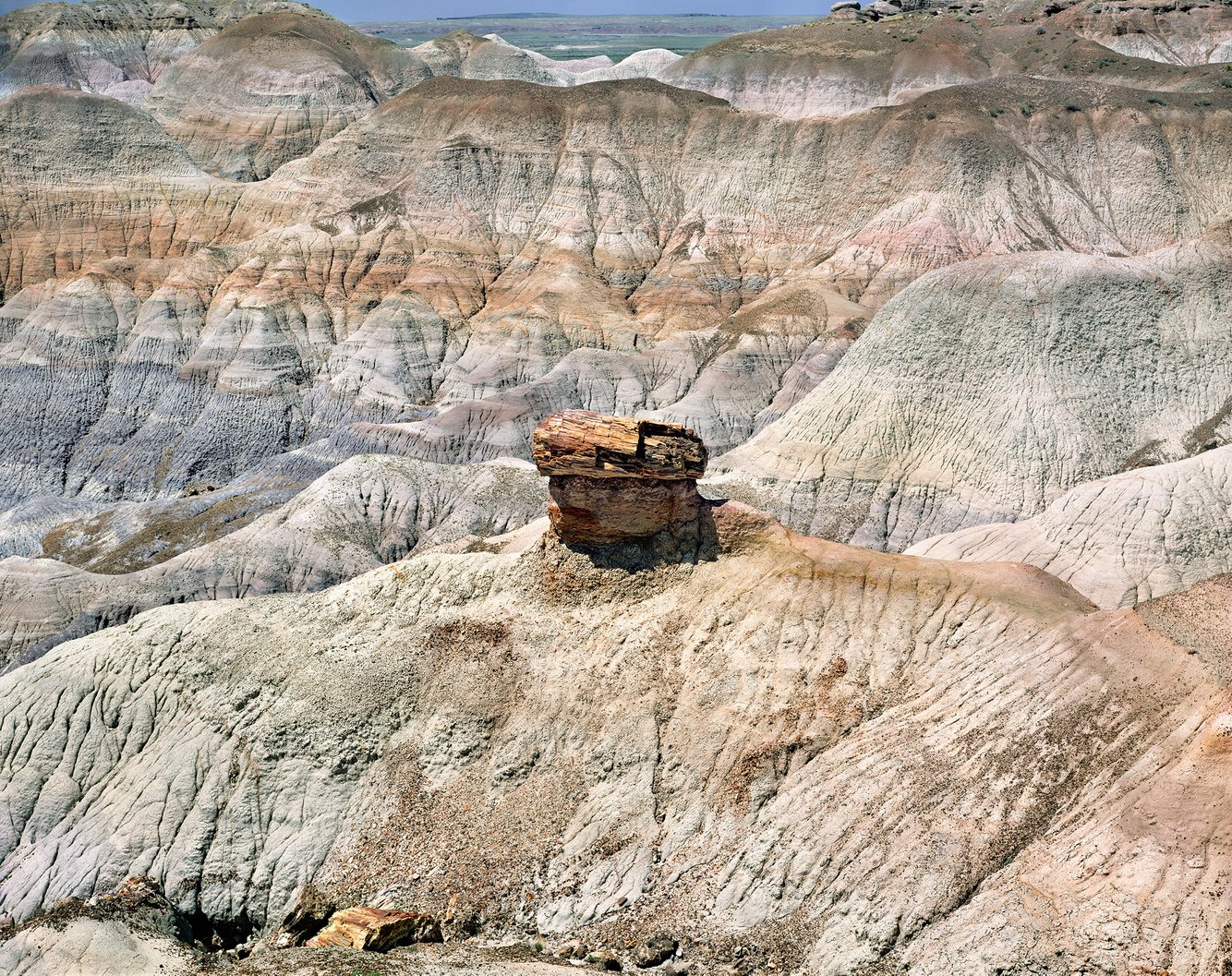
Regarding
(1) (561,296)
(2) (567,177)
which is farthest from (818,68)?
(1) (561,296)

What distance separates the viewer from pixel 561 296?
69.0m

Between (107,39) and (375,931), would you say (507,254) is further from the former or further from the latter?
(107,39)

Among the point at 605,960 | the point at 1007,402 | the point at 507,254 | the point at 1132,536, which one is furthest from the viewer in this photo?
the point at 507,254

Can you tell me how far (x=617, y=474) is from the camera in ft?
81.6

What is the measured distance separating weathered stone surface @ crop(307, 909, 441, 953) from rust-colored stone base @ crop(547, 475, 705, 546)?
8786 mm

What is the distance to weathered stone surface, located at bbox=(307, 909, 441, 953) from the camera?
1889 centimetres

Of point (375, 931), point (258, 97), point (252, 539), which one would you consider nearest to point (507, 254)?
point (252, 539)

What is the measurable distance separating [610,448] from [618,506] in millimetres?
1361

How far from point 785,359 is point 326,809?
1699 inches

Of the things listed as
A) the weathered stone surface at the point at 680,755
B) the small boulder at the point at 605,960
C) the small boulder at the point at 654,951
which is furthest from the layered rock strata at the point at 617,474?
the small boulder at the point at 605,960

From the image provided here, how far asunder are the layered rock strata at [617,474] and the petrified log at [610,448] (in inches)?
0.7

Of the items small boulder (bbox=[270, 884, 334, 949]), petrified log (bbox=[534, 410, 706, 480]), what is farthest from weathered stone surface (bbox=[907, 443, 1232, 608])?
small boulder (bbox=[270, 884, 334, 949])

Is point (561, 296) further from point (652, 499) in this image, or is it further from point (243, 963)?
point (243, 963)

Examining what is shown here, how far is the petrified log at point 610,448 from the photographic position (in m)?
24.7
